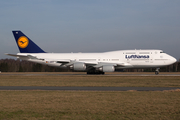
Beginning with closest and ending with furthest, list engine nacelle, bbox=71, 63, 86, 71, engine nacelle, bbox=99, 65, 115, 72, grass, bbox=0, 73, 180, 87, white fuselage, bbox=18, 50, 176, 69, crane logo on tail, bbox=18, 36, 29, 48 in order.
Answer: grass, bbox=0, 73, 180, 87 < engine nacelle, bbox=99, 65, 115, 72 < white fuselage, bbox=18, 50, 176, 69 < engine nacelle, bbox=71, 63, 86, 71 < crane logo on tail, bbox=18, 36, 29, 48

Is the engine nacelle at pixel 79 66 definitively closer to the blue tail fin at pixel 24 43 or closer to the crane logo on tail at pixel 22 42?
the blue tail fin at pixel 24 43

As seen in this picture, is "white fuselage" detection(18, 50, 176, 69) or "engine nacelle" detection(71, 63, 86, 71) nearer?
"white fuselage" detection(18, 50, 176, 69)

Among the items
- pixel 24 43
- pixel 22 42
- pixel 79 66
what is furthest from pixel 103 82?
pixel 22 42

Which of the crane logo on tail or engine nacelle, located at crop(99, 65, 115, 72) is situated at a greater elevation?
the crane logo on tail

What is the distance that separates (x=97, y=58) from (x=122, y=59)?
16.7ft

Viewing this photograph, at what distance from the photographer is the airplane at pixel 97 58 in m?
42.7

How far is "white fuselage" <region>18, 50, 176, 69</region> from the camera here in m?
42.6

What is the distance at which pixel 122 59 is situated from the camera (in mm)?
43438

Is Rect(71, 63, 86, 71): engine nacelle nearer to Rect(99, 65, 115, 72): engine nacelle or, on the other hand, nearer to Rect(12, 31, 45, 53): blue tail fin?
Rect(99, 65, 115, 72): engine nacelle

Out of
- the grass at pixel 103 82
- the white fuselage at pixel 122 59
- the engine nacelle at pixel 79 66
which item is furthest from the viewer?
the engine nacelle at pixel 79 66

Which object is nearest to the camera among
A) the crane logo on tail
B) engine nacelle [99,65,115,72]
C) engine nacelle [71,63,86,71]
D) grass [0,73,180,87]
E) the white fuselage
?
grass [0,73,180,87]

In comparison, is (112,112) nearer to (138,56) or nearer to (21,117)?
(21,117)

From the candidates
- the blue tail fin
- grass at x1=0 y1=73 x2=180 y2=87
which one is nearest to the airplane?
the blue tail fin

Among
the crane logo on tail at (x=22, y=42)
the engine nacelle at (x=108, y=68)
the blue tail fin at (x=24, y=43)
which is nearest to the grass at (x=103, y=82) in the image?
the engine nacelle at (x=108, y=68)
